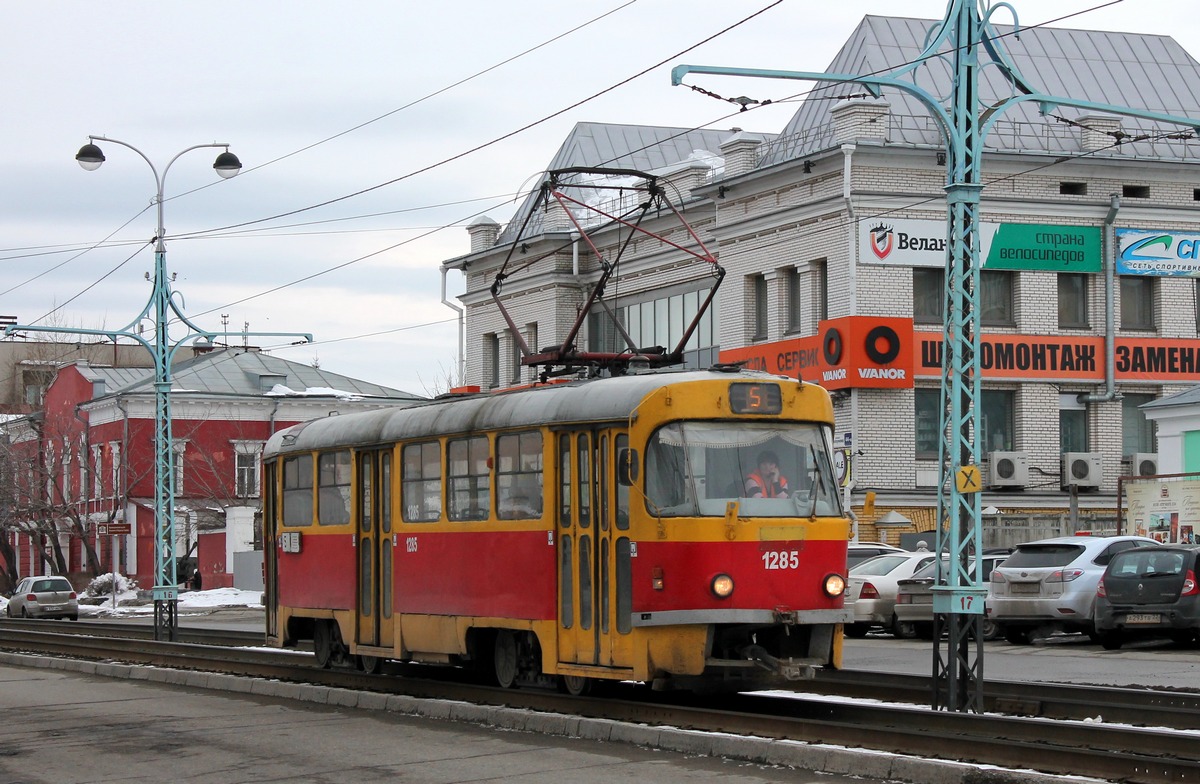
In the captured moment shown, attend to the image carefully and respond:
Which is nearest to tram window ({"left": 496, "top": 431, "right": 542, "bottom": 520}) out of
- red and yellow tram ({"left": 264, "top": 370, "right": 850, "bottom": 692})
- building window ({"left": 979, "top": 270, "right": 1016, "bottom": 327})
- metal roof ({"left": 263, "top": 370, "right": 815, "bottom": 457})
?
red and yellow tram ({"left": 264, "top": 370, "right": 850, "bottom": 692})

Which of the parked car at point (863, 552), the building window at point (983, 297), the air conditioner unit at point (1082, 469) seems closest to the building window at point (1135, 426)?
the air conditioner unit at point (1082, 469)

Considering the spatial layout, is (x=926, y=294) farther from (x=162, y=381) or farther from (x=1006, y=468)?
(x=162, y=381)

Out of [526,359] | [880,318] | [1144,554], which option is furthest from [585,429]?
[880,318]

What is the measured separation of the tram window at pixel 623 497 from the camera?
47.3 feet

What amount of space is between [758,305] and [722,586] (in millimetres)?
29258

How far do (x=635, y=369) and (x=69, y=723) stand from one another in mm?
6639

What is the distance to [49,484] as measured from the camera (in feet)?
221

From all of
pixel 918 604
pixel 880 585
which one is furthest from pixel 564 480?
pixel 880 585

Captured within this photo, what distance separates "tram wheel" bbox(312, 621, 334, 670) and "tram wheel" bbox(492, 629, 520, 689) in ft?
13.5

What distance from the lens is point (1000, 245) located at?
39.6 metres

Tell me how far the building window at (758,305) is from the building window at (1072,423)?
7.19 meters

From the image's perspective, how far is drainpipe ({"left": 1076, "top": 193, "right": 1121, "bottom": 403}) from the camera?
4041 cm

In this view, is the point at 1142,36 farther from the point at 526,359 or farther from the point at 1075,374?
the point at 526,359

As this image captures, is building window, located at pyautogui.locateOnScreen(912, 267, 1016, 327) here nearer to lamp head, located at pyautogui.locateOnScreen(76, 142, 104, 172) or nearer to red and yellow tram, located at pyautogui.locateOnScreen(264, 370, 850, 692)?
lamp head, located at pyautogui.locateOnScreen(76, 142, 104, 172)
